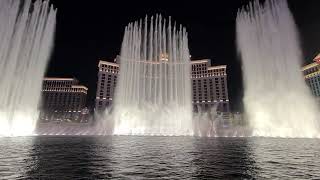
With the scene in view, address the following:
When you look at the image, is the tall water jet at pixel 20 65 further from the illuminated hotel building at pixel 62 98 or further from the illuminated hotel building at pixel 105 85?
the illuminated hotel building at pixel 62 98

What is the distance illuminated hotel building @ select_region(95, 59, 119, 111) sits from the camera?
129 m

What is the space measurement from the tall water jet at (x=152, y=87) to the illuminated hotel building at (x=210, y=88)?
85.5 metres

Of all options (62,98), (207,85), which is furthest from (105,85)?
(62,98)

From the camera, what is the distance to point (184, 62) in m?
56.4

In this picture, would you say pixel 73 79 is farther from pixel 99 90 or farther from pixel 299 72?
pixel 299 72

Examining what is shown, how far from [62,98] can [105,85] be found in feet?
218

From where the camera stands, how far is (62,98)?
176000 mm

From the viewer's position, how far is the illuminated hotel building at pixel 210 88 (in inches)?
5477

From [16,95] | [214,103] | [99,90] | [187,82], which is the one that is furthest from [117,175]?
[214,103]

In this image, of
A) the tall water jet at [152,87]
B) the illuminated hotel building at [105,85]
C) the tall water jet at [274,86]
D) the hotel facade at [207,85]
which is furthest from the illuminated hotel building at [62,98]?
the tall water jet at [274,86]

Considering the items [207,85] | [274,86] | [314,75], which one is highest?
[314,75]

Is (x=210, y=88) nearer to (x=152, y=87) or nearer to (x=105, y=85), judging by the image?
(x=105, y=85)

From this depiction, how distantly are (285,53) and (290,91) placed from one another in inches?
286

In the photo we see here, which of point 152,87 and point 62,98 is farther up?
point 62,98
